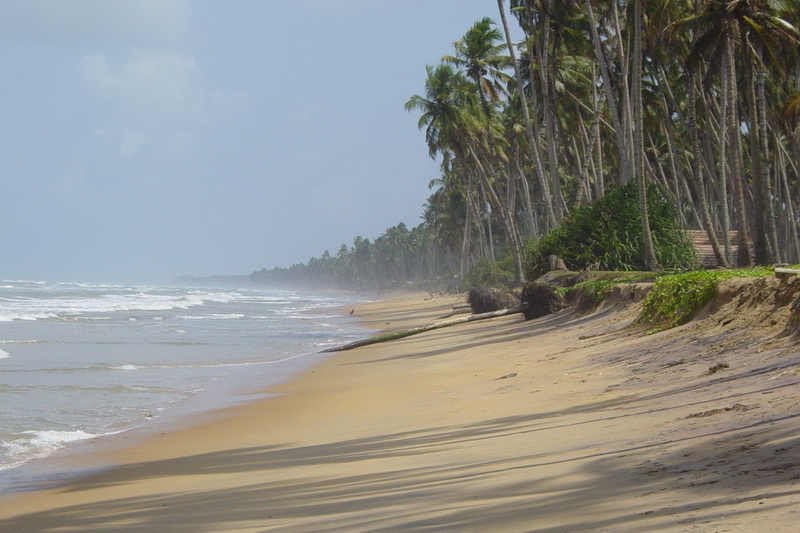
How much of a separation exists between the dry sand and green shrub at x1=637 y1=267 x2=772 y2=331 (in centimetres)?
47

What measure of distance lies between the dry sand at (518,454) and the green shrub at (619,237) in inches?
430

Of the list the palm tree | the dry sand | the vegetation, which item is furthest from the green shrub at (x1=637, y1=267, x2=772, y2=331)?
the palm tree

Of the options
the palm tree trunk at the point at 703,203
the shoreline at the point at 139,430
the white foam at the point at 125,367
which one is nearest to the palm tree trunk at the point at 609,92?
the palm tree trunk at the point at 703,203

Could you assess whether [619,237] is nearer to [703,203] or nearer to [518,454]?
[703,203]

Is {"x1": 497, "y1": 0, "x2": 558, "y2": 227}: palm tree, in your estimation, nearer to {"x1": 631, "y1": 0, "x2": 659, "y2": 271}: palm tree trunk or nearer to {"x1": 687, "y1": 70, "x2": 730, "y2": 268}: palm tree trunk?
{"x1": 687, "y1": 70, "x2": 730, "y2": 268}: palm tree trunk

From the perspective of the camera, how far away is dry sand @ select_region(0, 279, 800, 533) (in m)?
4.41

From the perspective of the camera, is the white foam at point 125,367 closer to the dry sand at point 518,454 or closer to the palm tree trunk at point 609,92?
the dry sand at point 518,454

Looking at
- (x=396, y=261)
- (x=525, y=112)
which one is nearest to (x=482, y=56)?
(x=525, y=112)

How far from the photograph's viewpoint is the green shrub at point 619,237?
22891 millimetres

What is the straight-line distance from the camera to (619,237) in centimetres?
2355

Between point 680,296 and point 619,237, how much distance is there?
1125cm

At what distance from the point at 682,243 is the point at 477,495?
64.3 feet

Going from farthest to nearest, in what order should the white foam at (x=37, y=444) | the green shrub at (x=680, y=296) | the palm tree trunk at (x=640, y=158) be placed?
the palm tree trunk at (x=640, y=158), the green shrub at (x=680, y=296), the white foam at (x=37, y=444)

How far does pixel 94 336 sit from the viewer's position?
2719 centimetres
